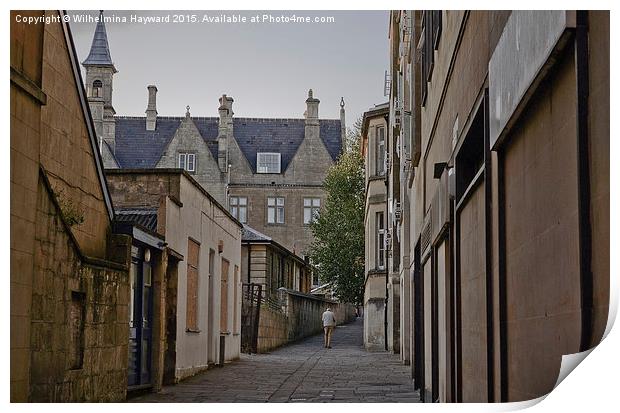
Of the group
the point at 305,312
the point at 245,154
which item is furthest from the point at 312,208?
the point at 245,154

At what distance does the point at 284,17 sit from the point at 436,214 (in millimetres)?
3728

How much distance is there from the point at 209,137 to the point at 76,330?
7.76 m

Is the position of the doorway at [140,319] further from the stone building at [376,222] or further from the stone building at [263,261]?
the stone building at [263,261]

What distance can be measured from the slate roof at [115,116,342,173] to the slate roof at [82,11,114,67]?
251 centimetres

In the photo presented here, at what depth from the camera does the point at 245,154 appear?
21844 mm

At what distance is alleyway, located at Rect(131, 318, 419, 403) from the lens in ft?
35.2

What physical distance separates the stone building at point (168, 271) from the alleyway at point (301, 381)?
367mm

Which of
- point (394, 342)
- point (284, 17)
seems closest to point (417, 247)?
point (284, 17)

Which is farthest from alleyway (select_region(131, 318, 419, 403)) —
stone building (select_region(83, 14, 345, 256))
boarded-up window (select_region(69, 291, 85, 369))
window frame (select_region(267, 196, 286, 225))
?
window frame (select_region(267, 196, 286, 225))

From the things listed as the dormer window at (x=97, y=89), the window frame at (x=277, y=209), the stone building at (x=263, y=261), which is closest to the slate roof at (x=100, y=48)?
Answer: the dormer window at (x=97, y=89)

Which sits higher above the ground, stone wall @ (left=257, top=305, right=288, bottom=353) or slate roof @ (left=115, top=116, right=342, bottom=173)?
slate roof @ (left=115, top=116, right=342, bottom=173)

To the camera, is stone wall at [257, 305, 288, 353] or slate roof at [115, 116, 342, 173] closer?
slate roof at [115, 116, 342, 173]

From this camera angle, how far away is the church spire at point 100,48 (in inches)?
232

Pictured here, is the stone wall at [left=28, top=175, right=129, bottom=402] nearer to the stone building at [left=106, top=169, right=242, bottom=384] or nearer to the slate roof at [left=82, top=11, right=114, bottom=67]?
the slate roof at [left=82, top=11, right=114, bottom=67]
